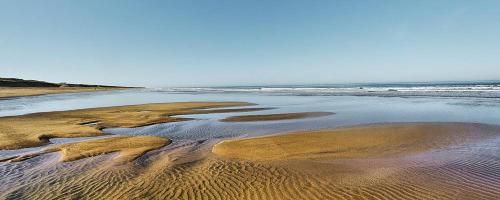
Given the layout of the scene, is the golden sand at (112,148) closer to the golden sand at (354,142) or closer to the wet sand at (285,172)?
the wet sand at (285,172)

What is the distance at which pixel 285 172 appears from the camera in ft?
26.0

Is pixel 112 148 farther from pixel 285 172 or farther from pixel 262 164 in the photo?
pixel 285 172

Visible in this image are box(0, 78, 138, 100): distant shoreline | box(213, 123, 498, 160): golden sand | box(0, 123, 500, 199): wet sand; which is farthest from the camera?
box(0, 78, 138, 100): distant shoreline

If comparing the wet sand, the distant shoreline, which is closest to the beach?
the wet sand

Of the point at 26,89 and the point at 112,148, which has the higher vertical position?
the point at 26,89

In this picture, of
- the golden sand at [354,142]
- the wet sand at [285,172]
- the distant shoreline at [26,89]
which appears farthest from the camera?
the distant shoreline at [26,89]

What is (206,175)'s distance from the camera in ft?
25.7

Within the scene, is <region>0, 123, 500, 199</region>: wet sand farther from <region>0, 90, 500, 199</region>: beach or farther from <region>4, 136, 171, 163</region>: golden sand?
<region>4, 136, 171, 163</region>: golden sand

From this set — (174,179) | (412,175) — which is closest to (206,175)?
(174,179)

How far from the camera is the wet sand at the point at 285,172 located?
6.54m

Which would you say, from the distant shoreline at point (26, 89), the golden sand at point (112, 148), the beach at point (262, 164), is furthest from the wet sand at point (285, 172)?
the distant shoreline at point (26, 89)

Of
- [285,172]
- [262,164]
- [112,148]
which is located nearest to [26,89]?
[112,148]

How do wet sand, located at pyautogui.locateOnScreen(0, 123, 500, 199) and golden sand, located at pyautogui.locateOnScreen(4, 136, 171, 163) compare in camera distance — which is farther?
golden sand, located at pyautogui.locateOnScreen(4, 136, 171, 163)

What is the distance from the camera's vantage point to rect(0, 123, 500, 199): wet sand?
6.54m
